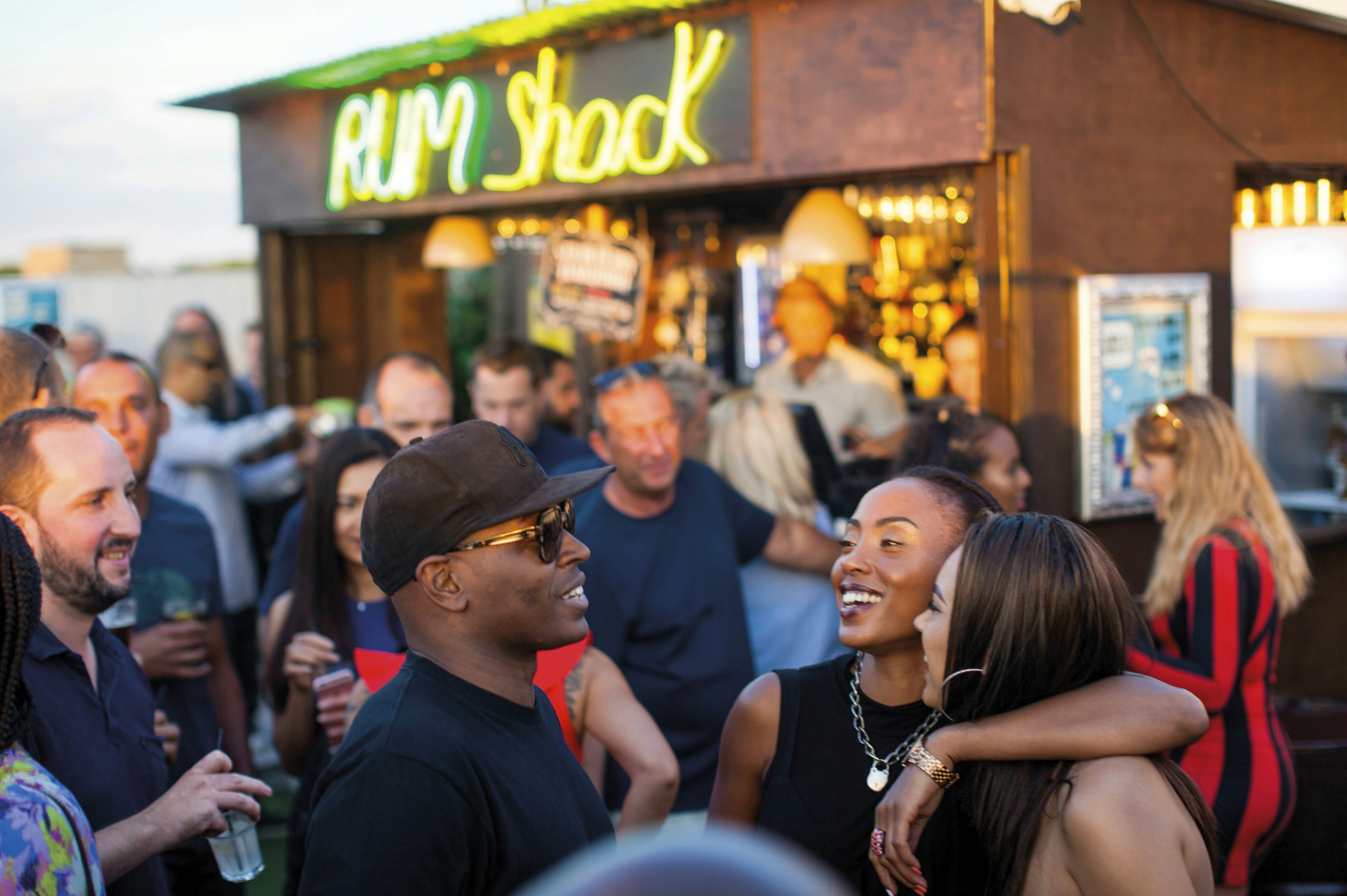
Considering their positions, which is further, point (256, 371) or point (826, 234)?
point (256, 371)

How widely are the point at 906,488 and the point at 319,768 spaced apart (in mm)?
1859

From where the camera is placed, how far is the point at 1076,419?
4.70 m

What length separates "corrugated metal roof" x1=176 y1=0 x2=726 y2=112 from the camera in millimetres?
5613

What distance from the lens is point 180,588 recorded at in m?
3.53

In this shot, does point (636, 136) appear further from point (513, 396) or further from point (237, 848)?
point (237, 848)

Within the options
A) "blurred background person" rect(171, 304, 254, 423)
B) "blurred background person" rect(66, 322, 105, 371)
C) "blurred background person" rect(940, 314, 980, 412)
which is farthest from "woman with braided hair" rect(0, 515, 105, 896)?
"blurred background person" rect(66, 322, 105, 371)

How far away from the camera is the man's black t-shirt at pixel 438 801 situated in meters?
1.51

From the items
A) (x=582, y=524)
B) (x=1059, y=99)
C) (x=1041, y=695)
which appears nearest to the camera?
(x=1041, y=695)

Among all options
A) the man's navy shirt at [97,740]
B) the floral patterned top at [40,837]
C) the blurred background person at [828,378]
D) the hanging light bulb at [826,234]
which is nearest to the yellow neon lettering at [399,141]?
the hanging light bulb at [826,234]

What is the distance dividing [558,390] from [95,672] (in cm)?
397

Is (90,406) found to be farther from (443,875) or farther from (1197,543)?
(1197,543)

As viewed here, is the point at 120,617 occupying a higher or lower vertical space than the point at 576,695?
higher

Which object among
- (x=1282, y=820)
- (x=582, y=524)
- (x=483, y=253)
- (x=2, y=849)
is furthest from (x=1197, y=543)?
(x=483, y=253)

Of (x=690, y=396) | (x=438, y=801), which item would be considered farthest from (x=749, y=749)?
(x=690, y=396)
